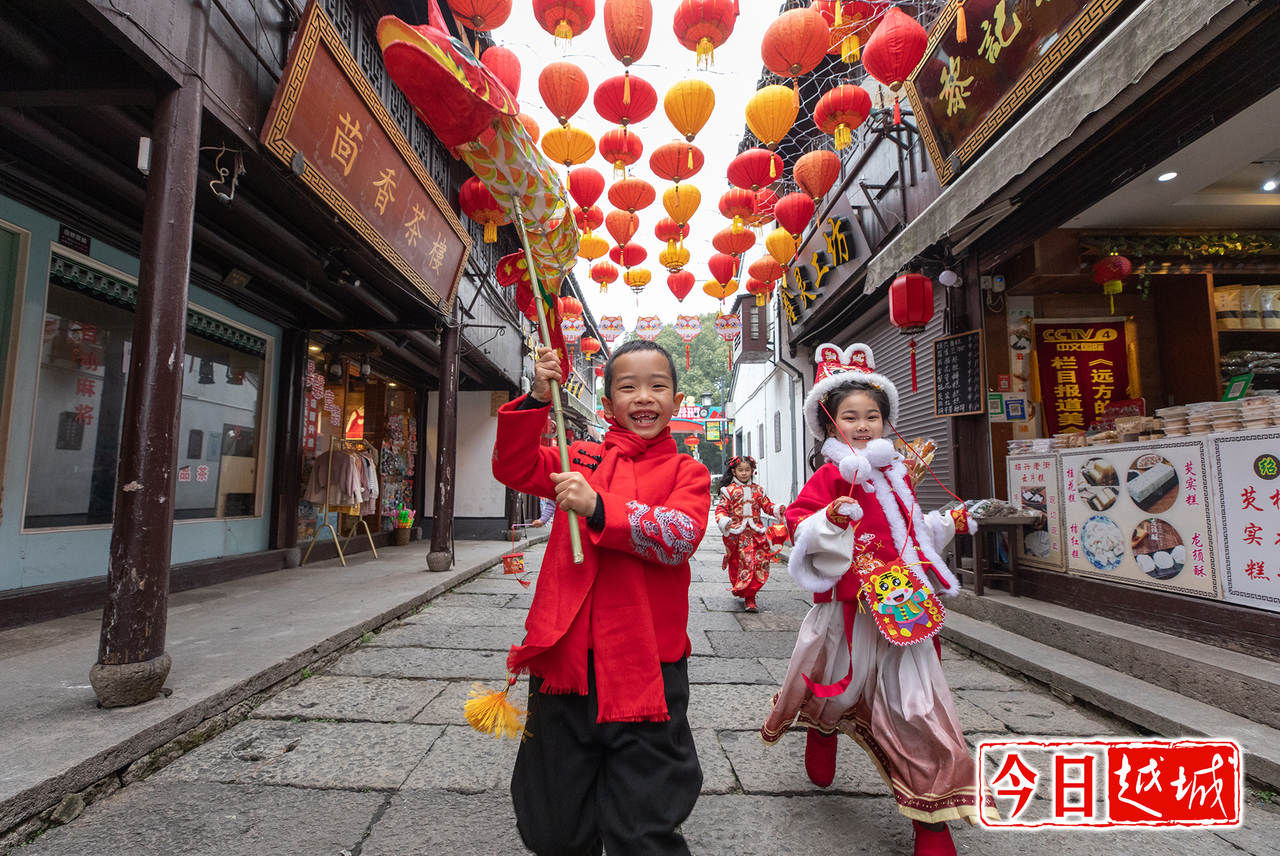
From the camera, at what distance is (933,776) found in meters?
2.12

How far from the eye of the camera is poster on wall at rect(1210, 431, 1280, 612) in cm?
368

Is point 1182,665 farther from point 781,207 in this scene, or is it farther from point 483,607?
point 781,207

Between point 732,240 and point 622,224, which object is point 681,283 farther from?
point 622,224

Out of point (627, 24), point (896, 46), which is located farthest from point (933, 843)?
point (627, 24)

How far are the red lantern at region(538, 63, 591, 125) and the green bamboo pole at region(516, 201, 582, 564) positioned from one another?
631cm

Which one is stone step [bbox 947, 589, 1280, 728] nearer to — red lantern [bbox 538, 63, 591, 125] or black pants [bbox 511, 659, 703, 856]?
black pants [bbox 511, 659, 703, 856]

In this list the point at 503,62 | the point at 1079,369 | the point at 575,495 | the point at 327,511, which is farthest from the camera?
the point at 327,511

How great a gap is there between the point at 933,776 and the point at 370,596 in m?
5.82

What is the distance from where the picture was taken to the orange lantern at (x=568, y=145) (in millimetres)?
8508

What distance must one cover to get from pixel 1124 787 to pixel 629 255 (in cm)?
1130

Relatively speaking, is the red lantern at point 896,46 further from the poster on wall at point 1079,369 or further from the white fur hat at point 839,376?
the white fur hat at point 839,376

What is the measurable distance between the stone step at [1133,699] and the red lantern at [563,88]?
730cm

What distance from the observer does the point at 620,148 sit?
8922mm

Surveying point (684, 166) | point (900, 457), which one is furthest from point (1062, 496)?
point (684, 166)
